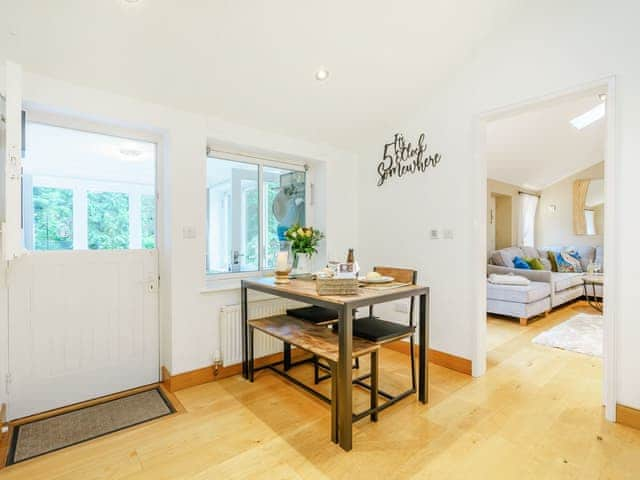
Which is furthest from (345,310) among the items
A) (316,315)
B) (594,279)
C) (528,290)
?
(594,279)

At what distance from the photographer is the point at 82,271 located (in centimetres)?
238

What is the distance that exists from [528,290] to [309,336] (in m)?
3.53

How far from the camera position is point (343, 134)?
346 centimetres

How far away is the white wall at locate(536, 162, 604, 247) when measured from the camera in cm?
702

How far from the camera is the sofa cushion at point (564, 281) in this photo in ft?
16.9

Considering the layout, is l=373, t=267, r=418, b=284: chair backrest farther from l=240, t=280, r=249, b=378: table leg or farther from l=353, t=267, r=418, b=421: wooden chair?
l=240, t=280, r=249, b=378: table leg

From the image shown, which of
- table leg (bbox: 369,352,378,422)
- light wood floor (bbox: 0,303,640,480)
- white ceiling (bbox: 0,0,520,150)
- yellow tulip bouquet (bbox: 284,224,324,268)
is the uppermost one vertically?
white ceiling (bbox: 0,0,520,150)

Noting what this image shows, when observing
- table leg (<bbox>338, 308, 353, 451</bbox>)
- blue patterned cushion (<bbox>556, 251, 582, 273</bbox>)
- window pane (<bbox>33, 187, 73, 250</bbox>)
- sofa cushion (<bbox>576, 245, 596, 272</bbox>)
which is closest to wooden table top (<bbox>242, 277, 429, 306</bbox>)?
table leg (<bbox>338, 308, 353, 451</bbox>)

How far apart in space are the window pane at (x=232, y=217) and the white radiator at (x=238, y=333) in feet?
1.46

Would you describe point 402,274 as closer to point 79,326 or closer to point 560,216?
point 79,326

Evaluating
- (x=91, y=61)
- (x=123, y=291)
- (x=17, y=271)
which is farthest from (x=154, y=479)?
(x=91, y=61)

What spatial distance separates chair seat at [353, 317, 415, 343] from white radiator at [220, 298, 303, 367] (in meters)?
0.92

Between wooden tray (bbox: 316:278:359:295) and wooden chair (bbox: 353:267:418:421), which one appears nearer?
wooden tray (bbox: 316:278:359:295)

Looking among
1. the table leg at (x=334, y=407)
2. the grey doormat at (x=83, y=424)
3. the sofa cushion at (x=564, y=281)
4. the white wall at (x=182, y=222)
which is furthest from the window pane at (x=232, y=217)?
the sofa cushion at (x=564, y=281)
